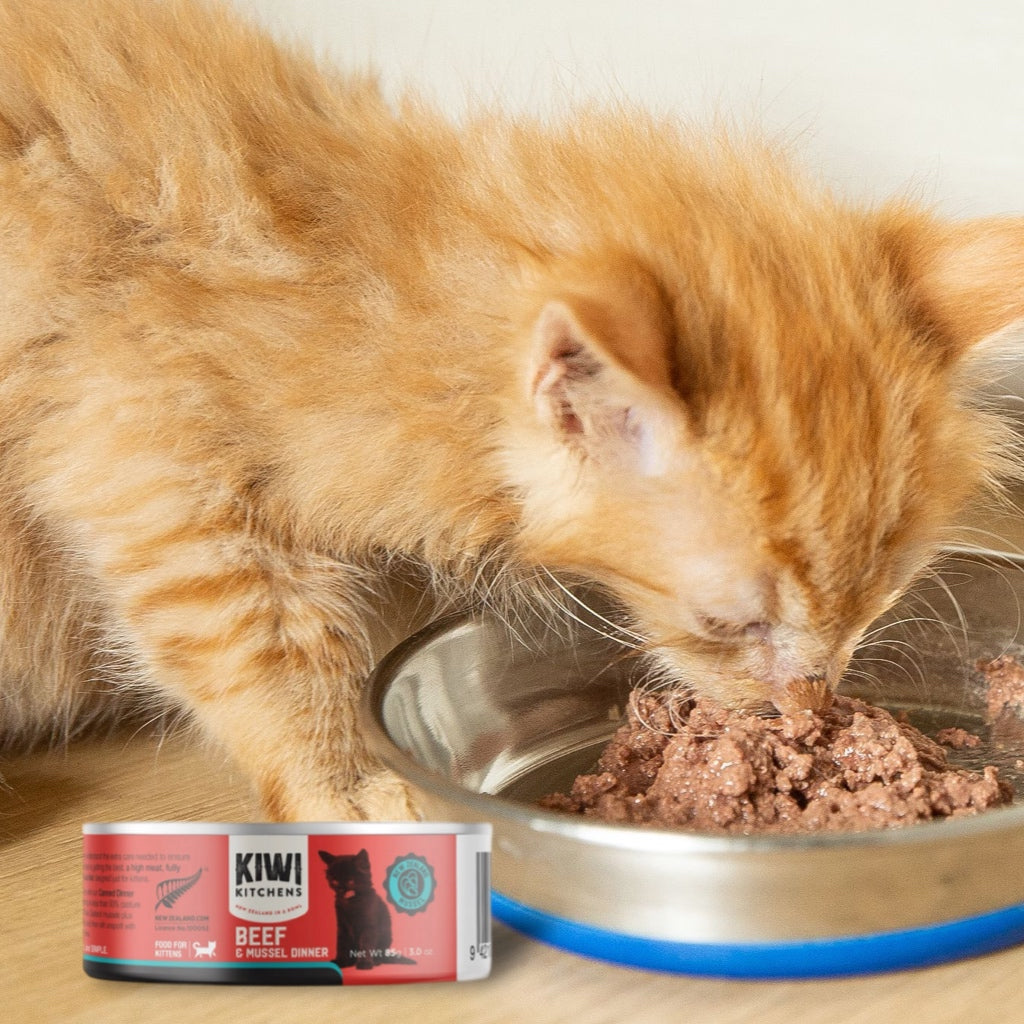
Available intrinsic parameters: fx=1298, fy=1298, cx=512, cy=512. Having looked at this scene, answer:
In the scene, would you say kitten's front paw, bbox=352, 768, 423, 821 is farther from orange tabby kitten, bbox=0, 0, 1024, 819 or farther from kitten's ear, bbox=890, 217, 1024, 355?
kitten's ear, bbox=890, 217, 1024, 355

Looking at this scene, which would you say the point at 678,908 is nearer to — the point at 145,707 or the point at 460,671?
the point at 460,671

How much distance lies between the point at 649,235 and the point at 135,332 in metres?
0.50

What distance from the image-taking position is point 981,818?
0.90 m

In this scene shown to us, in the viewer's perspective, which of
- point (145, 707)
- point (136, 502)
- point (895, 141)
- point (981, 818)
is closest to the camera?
point (981, 818)

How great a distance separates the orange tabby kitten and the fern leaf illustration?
317 millimetres

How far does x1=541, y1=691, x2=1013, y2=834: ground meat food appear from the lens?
1.09 meters

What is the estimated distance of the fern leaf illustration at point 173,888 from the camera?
3.02ft

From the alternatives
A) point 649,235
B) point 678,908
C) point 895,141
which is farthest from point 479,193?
point 895,141

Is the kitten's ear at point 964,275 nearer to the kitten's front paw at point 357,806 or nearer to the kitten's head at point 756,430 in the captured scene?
the kitten's head at point 756,430

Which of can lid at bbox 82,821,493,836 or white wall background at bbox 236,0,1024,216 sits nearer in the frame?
can lid at bbox 82,821,493,836

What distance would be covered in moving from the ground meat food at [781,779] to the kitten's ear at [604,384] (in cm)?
27

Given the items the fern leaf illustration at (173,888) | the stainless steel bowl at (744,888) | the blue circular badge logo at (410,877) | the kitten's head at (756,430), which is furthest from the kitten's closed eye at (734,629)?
the fern leaf illustration at (173,888)

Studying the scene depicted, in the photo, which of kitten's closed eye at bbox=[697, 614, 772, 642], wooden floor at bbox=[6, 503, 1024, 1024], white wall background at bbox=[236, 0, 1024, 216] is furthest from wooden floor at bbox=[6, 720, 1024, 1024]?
white wall background at bbox=[236, 0, 1024, 216]

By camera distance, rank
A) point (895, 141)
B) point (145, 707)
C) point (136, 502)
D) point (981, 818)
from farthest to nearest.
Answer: point (895, 141) < point (145, 707) < point (136, 502) < point (981, 818)
